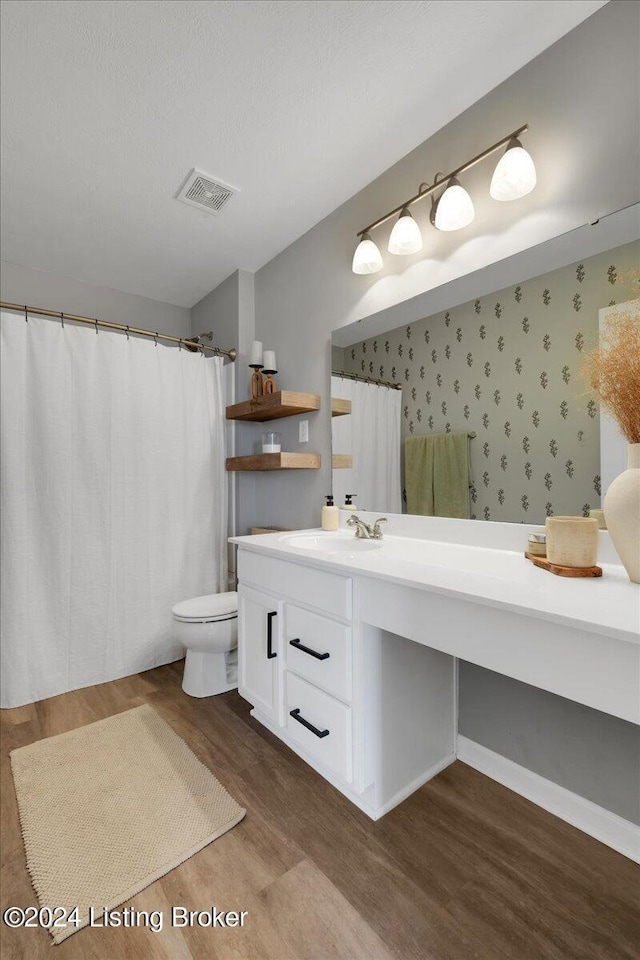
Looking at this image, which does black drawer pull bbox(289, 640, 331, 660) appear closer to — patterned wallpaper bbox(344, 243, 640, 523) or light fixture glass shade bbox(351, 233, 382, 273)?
patterned wallpaper bbox(344, 243, 640, 523)

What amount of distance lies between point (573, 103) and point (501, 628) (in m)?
1.49

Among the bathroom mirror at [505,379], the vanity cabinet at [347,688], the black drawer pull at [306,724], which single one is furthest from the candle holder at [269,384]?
the black drawer pull at [306,724]

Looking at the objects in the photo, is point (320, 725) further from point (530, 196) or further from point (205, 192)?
point (205, 192)

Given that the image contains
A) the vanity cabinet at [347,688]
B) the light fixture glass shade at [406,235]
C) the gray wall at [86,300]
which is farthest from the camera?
the gray wall at [86,300]

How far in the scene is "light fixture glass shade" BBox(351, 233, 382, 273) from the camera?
1804mm

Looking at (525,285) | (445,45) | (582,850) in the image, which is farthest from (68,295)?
(582,850)

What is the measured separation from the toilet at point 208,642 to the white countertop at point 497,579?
566 millimetres

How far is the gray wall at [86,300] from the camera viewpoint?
249 cm

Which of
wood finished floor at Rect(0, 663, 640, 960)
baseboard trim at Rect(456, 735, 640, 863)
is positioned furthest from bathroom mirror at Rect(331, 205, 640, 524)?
wood finished floor at Rect(0, 663, 640, 960)

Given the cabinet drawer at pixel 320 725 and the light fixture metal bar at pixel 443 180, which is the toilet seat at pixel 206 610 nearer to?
the cabinet drawer at pixel 320 725

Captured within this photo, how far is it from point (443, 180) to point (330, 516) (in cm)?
137

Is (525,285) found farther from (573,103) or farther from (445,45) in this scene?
(445,45)

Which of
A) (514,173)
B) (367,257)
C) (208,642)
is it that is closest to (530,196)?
(514,173)

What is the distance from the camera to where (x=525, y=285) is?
135cm
